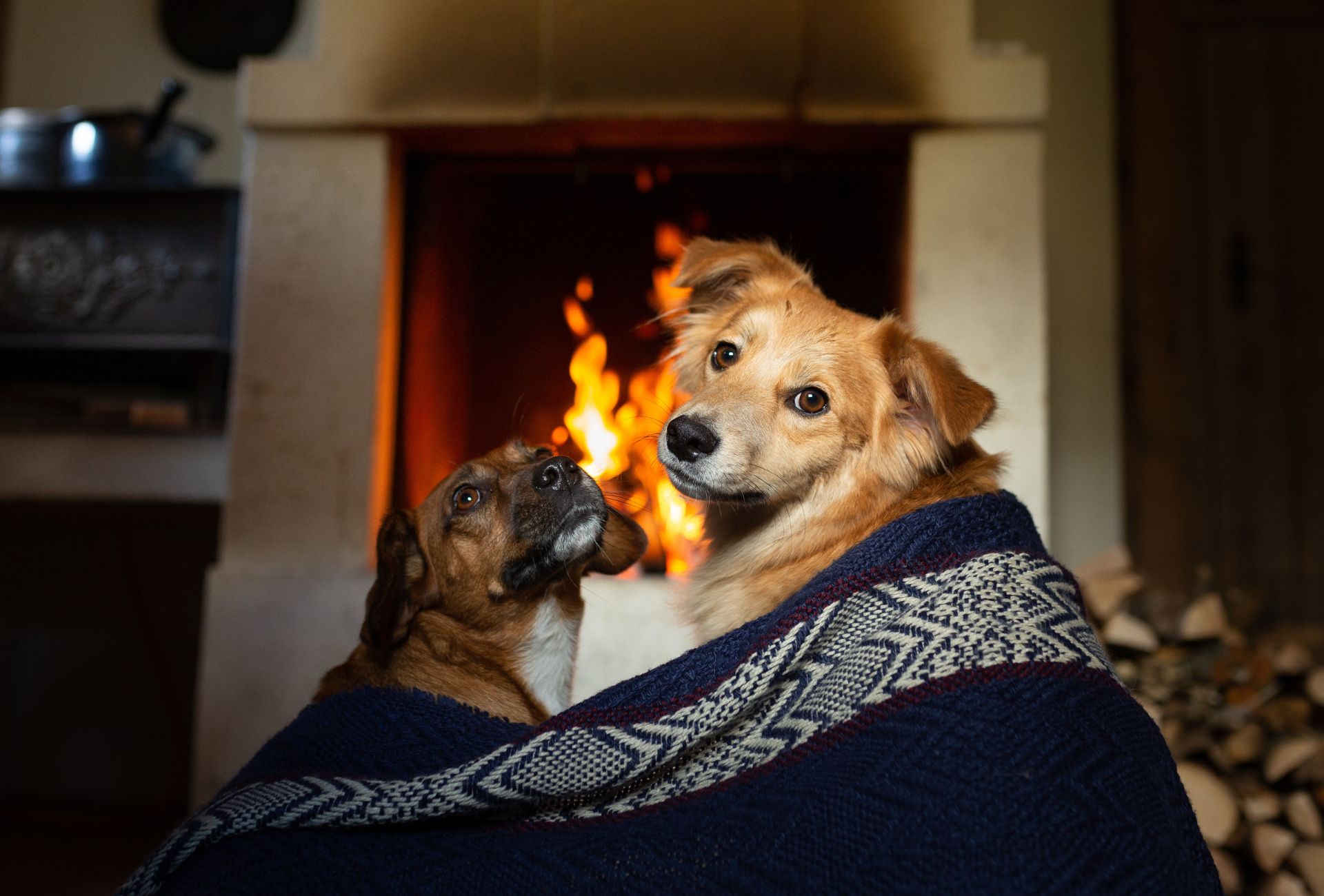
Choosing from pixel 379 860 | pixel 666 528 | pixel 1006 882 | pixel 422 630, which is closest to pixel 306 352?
pixel 666 528

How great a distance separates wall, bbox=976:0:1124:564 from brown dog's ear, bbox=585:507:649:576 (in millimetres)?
2100

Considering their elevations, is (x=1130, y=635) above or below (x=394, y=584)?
below

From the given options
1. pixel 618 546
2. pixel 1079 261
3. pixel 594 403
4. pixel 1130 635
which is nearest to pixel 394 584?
pixel 618 546

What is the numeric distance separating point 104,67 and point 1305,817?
14.7 feet

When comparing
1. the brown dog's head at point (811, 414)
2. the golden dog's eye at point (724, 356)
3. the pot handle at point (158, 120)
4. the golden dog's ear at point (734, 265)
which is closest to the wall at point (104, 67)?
the pot handle at point (158, 120)

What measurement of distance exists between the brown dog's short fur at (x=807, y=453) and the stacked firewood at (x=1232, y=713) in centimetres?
99

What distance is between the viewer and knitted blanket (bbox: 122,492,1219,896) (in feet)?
2.61

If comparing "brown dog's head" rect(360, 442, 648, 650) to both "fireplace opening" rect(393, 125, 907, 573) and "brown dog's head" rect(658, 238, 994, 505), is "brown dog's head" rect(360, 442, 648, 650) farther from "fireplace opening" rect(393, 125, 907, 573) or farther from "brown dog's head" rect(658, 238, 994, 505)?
"fireplace opening" rect(393, 125, 907, 573)

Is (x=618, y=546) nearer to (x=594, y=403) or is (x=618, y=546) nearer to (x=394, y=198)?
(x=594, y=403)

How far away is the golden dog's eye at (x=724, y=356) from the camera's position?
1698 mm

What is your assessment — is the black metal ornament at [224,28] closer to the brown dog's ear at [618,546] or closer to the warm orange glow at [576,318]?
the warm orange glow at [576,318]

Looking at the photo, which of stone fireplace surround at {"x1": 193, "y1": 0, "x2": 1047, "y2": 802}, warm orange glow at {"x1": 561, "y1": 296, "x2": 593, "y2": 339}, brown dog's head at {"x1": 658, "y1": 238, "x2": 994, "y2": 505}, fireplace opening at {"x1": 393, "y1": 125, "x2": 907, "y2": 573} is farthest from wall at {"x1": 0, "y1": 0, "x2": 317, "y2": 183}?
brown dog's head at {"x1": 658, "y1": 238, "x2": 994, "y2": 505}

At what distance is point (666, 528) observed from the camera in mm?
2748

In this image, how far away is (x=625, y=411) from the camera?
113 inches
